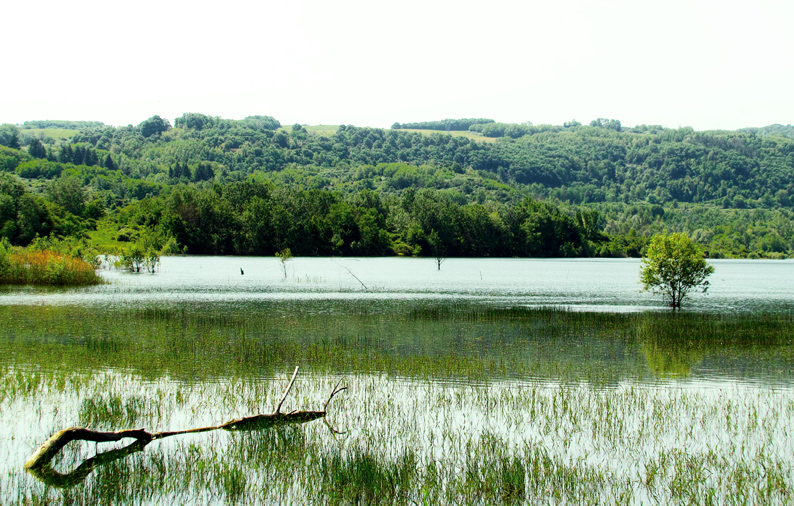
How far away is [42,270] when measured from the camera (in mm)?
52812

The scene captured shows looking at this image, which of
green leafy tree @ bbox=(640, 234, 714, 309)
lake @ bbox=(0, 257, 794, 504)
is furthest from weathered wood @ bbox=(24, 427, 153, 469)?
green leafy tree @ bbox=(640, 234, 714, 309)

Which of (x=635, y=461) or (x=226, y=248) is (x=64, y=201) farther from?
(x=635, y=461)

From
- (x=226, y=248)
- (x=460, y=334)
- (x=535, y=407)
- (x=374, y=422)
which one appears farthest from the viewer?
(x=226, y=248)

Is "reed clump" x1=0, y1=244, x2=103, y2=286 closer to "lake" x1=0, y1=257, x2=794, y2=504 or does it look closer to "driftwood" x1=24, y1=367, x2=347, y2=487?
"lake" x1=0, y1=257, x2=794, y2=504

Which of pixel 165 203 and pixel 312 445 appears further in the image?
pixel 165 203

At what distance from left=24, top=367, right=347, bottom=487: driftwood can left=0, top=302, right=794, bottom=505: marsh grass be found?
21 centimetres

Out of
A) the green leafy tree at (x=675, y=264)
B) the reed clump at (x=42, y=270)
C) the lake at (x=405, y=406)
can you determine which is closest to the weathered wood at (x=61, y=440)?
the lake at (x=405, y=406)

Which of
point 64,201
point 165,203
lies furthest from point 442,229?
point 64,201

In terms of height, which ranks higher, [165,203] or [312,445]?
[165,203]

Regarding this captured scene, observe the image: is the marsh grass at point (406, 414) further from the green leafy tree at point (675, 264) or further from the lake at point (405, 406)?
the green leafy tree at point (675, 264)

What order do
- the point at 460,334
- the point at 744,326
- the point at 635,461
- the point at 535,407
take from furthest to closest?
the point at 744,326
the point at 460,334
the point at 535,407
the point at 635,461

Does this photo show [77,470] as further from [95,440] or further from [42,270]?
[42,270]

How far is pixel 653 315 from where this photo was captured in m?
37.8

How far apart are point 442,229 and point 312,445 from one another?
156m
